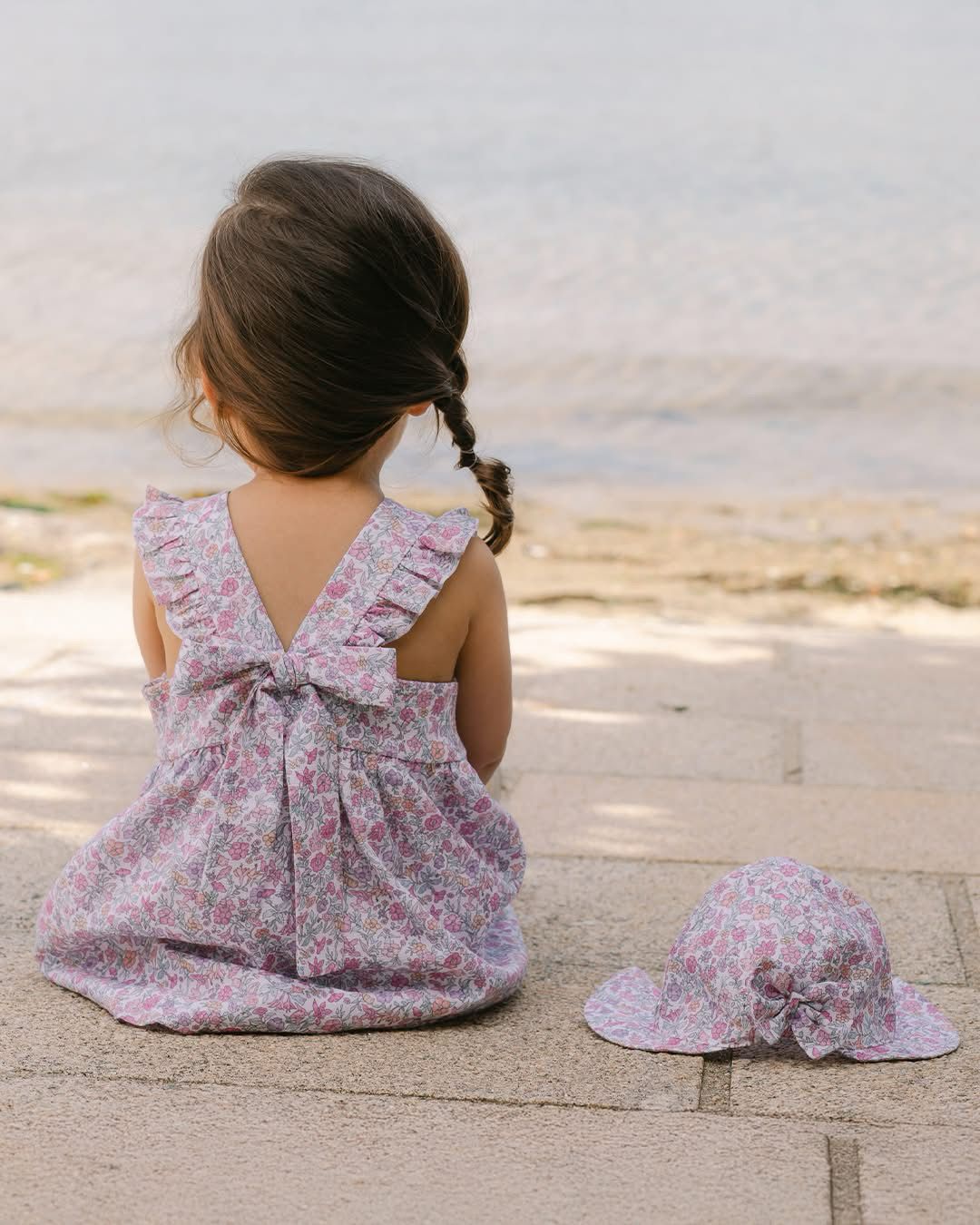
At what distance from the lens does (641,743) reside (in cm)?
385

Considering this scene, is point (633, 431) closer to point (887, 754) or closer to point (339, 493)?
point (887, 754)

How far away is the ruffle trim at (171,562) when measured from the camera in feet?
7.53

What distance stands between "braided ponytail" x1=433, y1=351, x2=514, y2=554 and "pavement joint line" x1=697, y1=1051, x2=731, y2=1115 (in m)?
0.83

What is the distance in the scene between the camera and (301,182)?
7.34 feet

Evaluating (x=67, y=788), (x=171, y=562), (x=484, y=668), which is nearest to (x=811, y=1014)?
(x=484, y=668)

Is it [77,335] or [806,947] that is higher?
[806,947]

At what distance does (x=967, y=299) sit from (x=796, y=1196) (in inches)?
543

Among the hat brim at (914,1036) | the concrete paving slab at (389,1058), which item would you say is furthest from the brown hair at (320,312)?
the hat brim at (914,1036)

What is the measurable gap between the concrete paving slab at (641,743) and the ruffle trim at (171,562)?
1484 mm

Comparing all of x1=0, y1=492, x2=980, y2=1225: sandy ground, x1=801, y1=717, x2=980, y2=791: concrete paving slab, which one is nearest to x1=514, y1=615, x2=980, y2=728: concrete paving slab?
x1=0, y1=492, x2=980, y2=1225: sandy ground

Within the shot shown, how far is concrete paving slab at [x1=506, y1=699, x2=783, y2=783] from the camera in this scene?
3666 mm

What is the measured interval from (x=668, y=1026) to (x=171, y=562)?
1000 mm

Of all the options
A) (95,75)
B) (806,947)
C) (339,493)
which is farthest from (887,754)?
(95,75)

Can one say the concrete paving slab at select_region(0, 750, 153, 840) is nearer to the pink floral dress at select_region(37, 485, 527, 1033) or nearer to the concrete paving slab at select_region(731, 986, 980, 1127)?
the pink floral dress at select_region(37, 485, 527, 1033)
